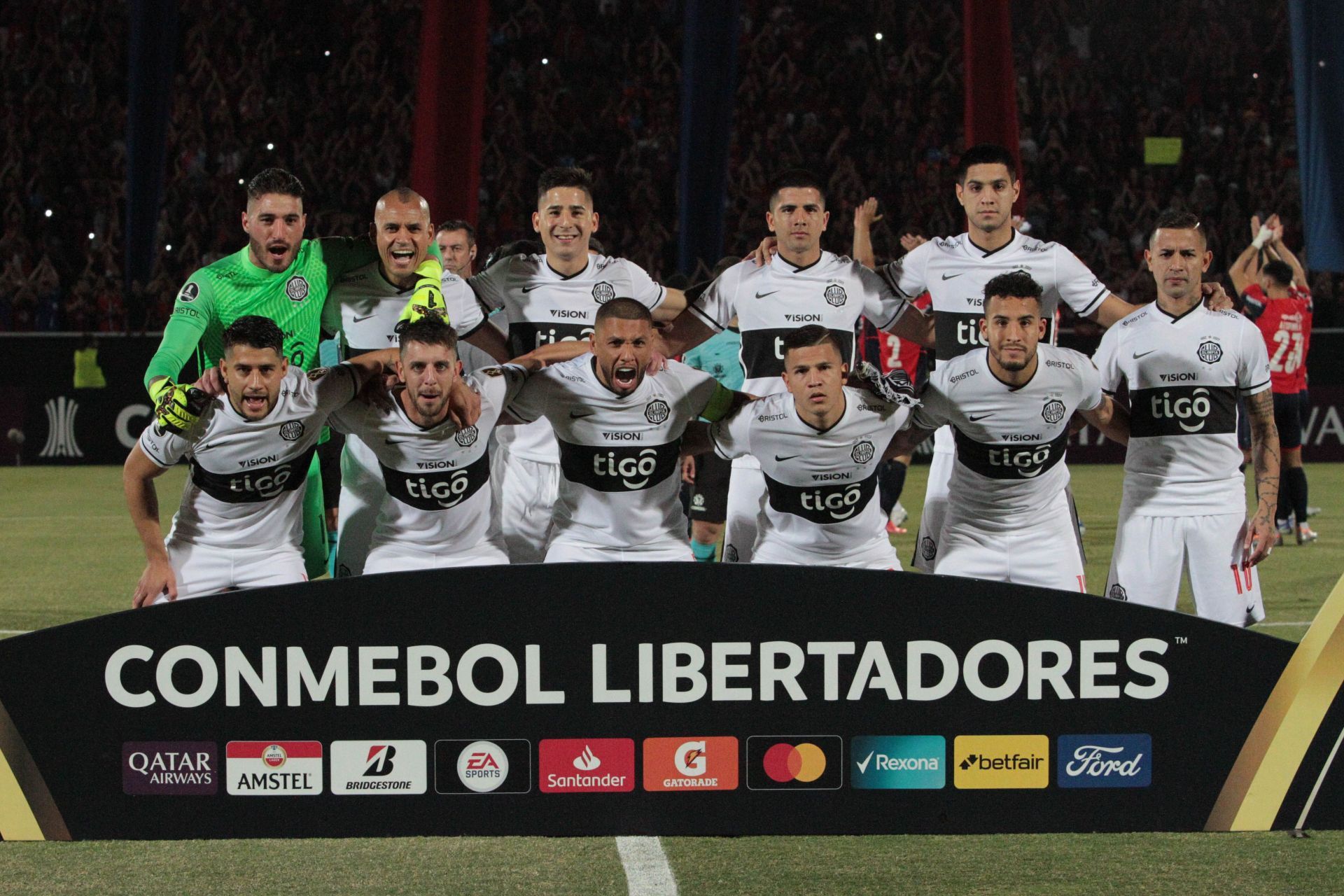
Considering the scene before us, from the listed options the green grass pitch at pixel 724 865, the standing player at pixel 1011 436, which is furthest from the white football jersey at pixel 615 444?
the green grass pitch at pixel 724 865

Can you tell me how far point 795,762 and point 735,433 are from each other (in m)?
1.74

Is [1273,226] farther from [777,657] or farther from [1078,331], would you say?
[1078,331]

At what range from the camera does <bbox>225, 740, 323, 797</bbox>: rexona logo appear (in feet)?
10.9

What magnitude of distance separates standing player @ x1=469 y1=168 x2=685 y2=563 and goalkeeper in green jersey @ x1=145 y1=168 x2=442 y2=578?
1.52 feet

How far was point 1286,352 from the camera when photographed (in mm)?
10305

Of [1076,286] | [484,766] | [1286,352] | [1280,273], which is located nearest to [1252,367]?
[1076,286]

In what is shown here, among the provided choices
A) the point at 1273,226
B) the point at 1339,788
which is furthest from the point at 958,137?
the point at 1339,788

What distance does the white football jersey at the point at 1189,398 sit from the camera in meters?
5.25

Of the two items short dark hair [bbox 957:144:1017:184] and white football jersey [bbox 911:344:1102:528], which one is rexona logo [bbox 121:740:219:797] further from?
short dark hair [bbox 957:144:1017:184]

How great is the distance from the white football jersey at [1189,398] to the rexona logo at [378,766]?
3.02m

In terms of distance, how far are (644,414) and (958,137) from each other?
17001mm

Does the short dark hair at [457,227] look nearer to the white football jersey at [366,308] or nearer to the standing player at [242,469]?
the white football jersey at [366,308]

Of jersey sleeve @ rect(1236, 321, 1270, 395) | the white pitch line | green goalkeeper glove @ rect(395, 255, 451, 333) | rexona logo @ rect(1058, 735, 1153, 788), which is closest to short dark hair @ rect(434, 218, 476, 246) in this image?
green goalkeeper glove @ rect(395, 255, 451, 333)

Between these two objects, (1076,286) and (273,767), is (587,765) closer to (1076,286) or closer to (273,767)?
(273,767)
